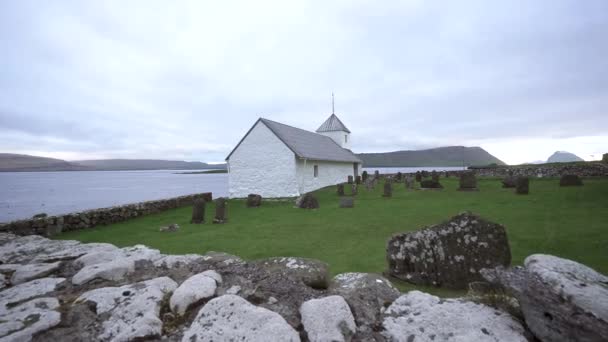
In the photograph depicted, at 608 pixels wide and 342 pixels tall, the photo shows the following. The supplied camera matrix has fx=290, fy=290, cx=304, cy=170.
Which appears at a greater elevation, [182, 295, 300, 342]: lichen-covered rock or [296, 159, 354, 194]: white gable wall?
[296, 159, 354, 194]: white gable wall

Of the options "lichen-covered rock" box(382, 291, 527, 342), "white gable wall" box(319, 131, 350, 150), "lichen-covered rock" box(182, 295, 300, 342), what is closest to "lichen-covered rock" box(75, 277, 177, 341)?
"lichen-covered rock" box(182, 295, 300, 342)

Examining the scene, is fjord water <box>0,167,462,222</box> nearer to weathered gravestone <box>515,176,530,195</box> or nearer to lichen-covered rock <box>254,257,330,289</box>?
lichen-covered rock <box>254,257,330,289</box>

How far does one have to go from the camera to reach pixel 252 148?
23.1m

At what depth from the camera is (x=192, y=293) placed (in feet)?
10.3

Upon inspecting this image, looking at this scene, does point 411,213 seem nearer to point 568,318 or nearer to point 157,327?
point 568,318

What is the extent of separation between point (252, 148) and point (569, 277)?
71.1 ft

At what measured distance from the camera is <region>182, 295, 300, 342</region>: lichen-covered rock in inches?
102

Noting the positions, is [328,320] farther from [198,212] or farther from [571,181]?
[571,181]

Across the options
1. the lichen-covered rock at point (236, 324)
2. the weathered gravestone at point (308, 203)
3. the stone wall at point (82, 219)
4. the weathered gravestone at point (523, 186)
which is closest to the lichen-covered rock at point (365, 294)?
the lichen-covered rock at point (236, 324)

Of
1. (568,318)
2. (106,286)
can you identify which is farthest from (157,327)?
(568,318)

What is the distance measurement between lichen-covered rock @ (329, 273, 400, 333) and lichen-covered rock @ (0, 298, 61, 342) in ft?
9.39

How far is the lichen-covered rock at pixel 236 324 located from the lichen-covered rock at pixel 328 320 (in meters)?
0.18

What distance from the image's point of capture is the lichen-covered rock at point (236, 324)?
2.58 meters

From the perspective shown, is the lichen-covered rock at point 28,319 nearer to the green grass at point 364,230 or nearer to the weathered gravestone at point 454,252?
the green grass at point 364,230
